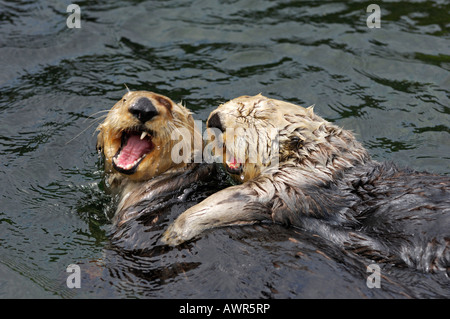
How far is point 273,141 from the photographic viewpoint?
4.52 m

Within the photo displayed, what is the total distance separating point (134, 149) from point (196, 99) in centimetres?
226

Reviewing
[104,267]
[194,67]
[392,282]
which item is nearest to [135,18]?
[194,67]

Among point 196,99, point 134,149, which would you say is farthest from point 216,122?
point 196,99

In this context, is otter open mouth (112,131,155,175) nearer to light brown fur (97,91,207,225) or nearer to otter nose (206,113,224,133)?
light brown fur (97,91,207,225)

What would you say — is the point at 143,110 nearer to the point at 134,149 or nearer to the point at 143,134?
the point at 143,134

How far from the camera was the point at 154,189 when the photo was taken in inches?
190

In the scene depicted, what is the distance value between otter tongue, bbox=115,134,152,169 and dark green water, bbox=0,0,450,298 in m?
0.65

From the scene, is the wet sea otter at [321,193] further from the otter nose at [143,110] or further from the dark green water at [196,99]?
the otter nose at [143,110]

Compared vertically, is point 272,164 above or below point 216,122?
below

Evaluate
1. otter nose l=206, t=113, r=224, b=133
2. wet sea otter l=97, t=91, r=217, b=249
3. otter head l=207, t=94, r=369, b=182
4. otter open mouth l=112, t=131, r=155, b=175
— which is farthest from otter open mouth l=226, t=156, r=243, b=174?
otter open mouth l=112, t=131, r=155, b=175

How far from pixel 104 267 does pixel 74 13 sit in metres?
5.54

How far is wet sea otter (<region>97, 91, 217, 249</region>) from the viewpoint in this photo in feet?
15.1
